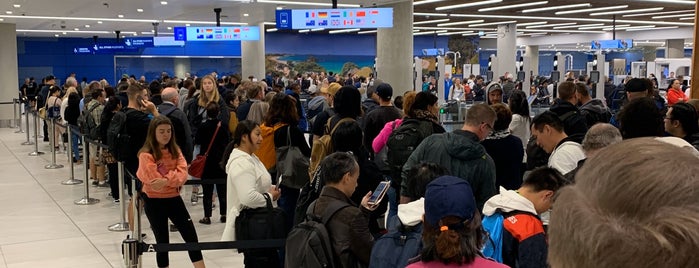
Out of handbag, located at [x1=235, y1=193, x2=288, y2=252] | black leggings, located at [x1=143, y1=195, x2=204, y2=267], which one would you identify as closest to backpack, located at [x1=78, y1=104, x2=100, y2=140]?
black leggings, located at [x1=143, y1=195, x2=204, y2=267]

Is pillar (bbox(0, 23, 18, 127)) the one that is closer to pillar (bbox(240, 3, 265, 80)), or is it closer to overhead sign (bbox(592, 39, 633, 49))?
pillar (bbox(240, 3, 265, 80))

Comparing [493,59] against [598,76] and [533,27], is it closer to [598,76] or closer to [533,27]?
[598,76]

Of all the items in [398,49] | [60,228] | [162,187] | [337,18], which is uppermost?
[337,18]

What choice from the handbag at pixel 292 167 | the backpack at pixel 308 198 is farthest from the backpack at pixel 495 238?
the handbag at pixel 292 167

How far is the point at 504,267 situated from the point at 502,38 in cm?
2607

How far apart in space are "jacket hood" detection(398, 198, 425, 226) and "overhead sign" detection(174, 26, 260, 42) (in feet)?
53.9

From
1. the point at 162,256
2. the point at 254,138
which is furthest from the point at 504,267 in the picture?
the point at 162,256

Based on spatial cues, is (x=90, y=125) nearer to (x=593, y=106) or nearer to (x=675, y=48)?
(x=593, y=106)

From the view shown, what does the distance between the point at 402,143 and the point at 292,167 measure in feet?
3.16

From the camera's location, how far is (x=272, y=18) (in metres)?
20.1

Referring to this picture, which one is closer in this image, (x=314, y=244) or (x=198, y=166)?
(x=314, y=244)

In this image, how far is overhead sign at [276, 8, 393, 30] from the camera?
13922 mm

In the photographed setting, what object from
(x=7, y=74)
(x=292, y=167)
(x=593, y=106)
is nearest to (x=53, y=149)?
(x=292, y=167)

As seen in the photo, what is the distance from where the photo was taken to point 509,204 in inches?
121
